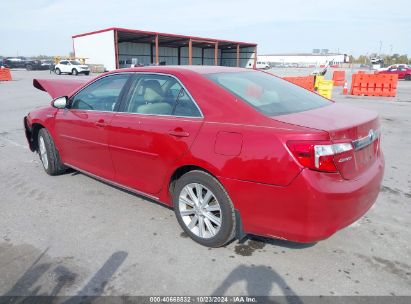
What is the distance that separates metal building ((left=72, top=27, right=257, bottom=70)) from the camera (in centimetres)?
4209

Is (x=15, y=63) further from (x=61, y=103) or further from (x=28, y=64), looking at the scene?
(x=61, y=103)

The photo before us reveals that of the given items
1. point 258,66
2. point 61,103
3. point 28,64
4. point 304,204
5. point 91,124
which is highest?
point 258,66

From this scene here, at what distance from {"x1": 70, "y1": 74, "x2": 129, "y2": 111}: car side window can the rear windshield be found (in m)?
1.17

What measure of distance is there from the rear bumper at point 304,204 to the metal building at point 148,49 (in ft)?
121

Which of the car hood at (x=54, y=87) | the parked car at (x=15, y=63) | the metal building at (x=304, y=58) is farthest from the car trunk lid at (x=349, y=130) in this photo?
the metal building at (x=304, y=58)

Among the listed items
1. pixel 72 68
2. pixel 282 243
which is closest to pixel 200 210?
pixel 282 243

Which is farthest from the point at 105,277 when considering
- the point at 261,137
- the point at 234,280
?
the point at 261,137

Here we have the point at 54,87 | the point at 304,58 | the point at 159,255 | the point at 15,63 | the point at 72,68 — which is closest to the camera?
the point at 159,255

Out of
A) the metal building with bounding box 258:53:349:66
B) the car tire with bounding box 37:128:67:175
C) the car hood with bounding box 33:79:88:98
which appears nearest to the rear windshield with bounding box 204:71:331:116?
the car tire with bounding box 37:128:67:175

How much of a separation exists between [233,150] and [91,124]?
2.07 m

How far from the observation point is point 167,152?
3.32 metres

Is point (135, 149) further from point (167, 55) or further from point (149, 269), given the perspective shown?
point (167, 55)

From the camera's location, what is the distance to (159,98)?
3562 mm

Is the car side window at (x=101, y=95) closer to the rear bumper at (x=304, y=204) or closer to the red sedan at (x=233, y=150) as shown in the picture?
the red sedan at (x=233, y=150)
